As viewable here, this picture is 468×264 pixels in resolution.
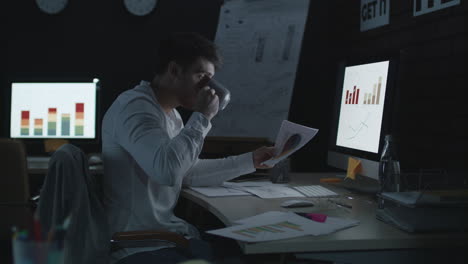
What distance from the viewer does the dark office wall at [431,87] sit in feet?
6.37

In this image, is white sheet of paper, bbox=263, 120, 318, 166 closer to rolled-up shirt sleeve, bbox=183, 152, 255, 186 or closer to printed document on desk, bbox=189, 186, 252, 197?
rolled-up shirt sleeve, bbox=183, 152, 255, 186

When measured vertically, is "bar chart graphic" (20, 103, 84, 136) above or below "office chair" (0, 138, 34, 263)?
above

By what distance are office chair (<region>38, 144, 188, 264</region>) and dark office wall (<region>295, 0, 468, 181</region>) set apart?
976 mm

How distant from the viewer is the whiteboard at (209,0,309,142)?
3.25m

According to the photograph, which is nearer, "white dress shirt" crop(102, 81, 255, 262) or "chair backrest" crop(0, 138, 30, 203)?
"white dress shirt" crop(102, 81, 255, 262)

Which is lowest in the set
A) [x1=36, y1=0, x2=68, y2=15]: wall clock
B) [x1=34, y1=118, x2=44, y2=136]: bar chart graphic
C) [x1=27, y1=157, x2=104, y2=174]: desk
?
[x1=27, y1=157, x2=104, y2=174]: desk

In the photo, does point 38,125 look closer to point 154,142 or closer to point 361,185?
point 154,142

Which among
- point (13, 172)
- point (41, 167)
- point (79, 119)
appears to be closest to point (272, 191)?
point (13, 172)

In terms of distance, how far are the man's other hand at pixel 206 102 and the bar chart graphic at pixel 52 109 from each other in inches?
60.4

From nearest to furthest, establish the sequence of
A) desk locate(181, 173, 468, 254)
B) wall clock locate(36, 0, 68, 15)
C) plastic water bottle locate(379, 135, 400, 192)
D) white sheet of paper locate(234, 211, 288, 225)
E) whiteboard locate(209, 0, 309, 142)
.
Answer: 1. desk locate(181, 173, 468, 254)
2. white sheet of paper locate(234, 211, 288, 225)
3. plastic water bottle locate(379, 135, 400, 192)
4. whiteboard locate(209, 0, 309, 142)
5. wall clock locate(36, 0, 68, 15)

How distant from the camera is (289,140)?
2.13 m

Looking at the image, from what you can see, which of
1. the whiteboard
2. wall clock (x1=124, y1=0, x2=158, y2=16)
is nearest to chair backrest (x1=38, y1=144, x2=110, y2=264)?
the whiteboard

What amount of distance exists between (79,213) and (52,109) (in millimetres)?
1857

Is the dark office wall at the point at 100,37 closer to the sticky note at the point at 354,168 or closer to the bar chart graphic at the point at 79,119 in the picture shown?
the bar chart graphic at the point at 79,119
